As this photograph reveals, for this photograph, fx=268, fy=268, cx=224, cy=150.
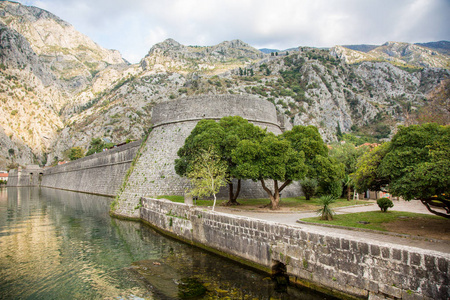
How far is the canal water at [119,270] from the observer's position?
820 cm

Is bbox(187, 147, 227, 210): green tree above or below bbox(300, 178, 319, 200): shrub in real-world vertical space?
above

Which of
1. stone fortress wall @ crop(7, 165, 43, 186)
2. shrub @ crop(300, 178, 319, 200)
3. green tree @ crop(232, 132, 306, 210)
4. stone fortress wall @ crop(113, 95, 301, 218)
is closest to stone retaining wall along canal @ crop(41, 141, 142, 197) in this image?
stone fortress wall @ crop(113, 95, 301, 218)

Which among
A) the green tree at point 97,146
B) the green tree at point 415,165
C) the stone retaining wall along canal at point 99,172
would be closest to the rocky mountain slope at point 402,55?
the green tree at point 97,146

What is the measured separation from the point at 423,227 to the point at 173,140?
19.3 meters

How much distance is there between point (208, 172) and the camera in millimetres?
16203

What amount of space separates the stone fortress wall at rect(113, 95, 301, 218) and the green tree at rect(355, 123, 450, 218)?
1232cm

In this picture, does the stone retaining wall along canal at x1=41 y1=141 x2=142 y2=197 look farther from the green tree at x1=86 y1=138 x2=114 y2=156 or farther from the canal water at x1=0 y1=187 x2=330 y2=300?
the canal water at x1=0 y1=187 x2=330 y2=300

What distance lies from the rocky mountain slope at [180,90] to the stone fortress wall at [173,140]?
39900mm

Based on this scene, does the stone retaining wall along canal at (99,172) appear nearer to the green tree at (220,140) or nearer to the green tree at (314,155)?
the green tree at (220,140)

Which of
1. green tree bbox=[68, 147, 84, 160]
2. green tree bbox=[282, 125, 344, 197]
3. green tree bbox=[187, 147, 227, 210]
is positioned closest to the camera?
green tree bbox=[187, 147, 227, 210]

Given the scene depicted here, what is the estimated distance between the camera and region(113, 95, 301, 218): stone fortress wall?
22188mm

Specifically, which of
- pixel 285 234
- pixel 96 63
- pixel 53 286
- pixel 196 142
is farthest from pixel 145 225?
pixel 96 63

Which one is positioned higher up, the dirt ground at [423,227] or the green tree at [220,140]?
the green tree at [220,140]

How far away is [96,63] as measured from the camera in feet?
602
